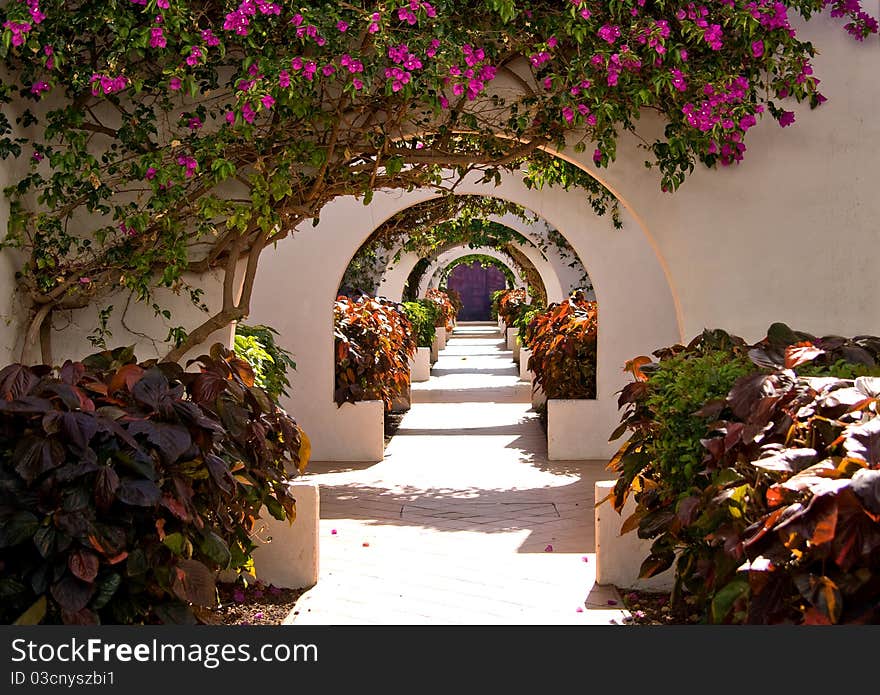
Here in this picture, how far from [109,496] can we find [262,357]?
137 inches

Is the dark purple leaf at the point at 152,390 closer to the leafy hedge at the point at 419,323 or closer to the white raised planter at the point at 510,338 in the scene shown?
the leafy hedge at the point at 419,323

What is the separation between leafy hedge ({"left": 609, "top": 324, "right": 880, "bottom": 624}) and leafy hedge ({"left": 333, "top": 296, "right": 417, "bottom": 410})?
4426 mm

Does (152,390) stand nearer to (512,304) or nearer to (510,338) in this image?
(512,304)

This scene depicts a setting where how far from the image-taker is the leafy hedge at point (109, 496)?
245 centimetres

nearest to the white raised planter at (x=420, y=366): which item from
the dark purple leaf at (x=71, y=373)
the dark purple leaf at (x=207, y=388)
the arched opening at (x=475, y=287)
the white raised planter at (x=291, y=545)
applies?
the white raised planter at (x=291, y=545)

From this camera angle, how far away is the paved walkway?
13.0 ft

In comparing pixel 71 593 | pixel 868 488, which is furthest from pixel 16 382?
pixel 868 488

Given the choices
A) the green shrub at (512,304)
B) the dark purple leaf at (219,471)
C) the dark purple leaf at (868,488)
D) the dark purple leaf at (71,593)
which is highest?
the green shrub at (512,304)

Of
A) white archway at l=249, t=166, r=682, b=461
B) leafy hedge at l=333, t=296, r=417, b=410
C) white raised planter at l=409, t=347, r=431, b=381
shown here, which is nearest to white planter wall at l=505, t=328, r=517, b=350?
white raised planter at l=409, t=347, r=431, b=381

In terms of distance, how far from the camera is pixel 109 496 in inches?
97.7

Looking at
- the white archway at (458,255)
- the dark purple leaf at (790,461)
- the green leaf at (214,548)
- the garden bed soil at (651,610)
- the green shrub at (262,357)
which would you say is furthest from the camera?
the white archway at (458,255)

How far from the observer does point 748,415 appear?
9.38 feet

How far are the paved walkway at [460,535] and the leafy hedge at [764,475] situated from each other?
0.64 m

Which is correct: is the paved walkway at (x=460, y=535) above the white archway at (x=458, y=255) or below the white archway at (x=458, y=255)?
below
